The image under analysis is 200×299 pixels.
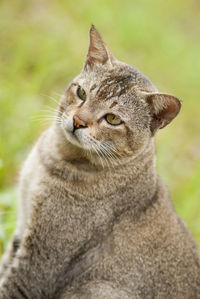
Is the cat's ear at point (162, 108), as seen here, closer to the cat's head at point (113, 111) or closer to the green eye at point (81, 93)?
the cat's head at point (113, 111)

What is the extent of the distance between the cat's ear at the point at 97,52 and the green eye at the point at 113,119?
1.59 feet

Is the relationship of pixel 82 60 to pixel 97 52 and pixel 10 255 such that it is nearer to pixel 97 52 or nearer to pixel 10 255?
pixel 97 52

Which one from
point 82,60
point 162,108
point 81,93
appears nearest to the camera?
point 162,108

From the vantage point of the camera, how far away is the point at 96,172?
139 inches

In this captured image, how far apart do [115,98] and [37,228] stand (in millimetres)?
1115

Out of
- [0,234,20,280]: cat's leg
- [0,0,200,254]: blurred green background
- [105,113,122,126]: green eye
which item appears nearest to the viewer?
[105,113,122,126]: green eye

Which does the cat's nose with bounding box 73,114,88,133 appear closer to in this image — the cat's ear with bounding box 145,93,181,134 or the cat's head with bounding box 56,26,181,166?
the cat's head with bounding box 56,26,181,166

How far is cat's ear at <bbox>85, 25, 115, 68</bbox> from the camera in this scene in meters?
3.59

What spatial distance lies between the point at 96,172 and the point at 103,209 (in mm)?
286

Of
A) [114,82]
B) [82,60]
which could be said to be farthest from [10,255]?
[82,60]

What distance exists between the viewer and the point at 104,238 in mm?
3488

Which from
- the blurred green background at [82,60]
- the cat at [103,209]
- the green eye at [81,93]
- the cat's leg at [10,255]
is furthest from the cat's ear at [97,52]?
the cat's leg at [10,255]

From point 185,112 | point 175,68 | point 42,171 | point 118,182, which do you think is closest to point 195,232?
point 118,182

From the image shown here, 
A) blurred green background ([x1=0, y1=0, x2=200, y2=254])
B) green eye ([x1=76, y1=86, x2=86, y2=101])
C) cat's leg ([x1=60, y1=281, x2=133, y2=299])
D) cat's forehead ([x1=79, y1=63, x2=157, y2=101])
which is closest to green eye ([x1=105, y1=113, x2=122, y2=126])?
cat's forehead ([x1=79, y1=63, x2=157, y2=101])
